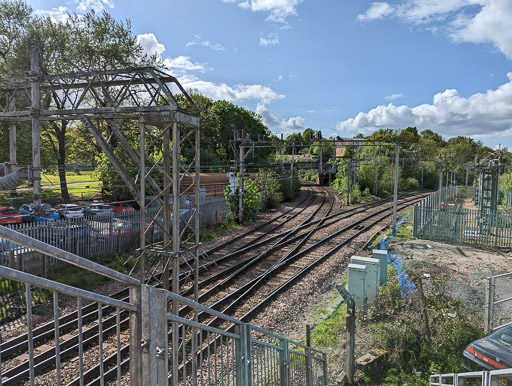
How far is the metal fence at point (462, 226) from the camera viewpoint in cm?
1750

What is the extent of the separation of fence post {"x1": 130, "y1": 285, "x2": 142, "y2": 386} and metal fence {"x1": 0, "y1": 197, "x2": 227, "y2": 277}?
387 inches

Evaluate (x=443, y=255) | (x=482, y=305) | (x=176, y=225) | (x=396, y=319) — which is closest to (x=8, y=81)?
(x=176, y=225)

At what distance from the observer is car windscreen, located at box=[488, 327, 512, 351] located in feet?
22.6

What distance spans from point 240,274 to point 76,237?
22.1ft

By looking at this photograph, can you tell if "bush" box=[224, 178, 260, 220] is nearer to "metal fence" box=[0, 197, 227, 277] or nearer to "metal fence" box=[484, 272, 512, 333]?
"metal fence" box=[0, 197, 227, 277]

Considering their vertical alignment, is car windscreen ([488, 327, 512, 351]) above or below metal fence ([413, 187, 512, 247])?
below

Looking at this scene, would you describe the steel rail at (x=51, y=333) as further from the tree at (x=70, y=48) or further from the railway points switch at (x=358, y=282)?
the tree at (x=70, y=48)

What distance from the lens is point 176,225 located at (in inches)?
322

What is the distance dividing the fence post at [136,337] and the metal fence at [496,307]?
29.4 feet

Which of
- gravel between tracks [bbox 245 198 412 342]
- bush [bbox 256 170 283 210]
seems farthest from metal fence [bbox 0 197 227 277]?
bush [bbox 256 170 283 210]

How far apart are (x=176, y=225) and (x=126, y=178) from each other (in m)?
2.25

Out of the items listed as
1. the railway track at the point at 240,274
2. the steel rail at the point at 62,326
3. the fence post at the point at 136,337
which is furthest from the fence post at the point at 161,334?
the railway track at the point at 240,274

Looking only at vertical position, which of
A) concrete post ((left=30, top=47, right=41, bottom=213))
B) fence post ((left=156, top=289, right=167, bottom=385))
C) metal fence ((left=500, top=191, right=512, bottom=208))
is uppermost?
concrete post ((left=30, top=47, right=41, bottom=213))

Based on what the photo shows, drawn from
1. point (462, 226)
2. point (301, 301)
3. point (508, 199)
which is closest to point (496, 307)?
point (301, 301)
